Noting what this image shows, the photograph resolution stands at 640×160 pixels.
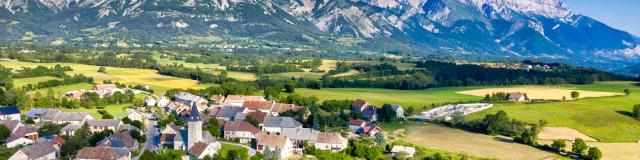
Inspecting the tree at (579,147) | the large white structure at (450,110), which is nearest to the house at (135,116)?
the large white structure at (450,110)

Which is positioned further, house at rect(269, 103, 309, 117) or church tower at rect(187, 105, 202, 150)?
house at rect(269, 103, 309, 117)

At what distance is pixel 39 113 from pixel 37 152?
27.5 m

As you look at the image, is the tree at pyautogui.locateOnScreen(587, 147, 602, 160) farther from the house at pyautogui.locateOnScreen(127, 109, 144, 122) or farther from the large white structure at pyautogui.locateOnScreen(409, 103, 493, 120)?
the house at pyautogui.locateOnScreen(127, 109, 144, 122)

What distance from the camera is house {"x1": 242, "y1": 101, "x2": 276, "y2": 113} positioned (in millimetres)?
92625

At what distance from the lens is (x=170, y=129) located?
67812mm

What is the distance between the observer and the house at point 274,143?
65.4m

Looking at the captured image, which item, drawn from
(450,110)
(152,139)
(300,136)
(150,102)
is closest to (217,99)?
(150,102)

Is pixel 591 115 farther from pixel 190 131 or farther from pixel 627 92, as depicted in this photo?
pixel 190 131

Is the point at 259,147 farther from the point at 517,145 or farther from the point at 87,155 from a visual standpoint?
the point at 517,145

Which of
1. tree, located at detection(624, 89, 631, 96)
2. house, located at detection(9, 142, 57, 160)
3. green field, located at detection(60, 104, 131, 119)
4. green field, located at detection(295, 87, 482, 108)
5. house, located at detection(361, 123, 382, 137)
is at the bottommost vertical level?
house, located at detection(9, 142, 57, 160)

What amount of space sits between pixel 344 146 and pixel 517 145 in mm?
21286

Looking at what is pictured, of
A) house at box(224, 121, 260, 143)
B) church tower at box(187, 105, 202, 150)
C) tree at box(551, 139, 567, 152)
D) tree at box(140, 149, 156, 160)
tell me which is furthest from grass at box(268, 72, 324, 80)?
tree at box(140, 149, 156, 160)

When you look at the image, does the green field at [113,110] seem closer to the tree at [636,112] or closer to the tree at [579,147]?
the tree at [579,147]

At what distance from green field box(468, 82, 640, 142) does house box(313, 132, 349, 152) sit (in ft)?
90.2
